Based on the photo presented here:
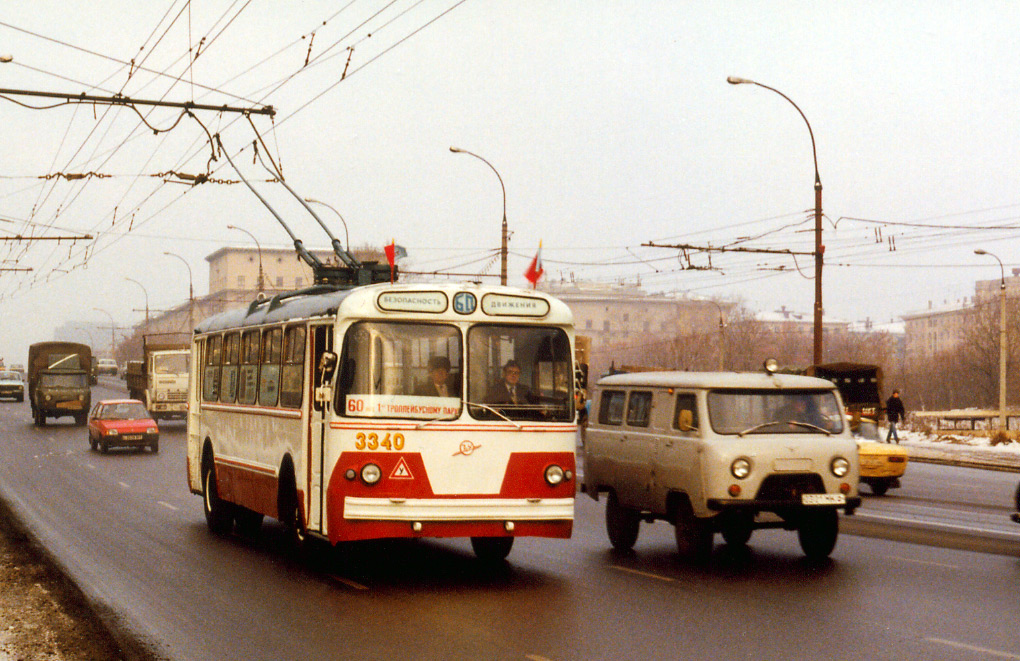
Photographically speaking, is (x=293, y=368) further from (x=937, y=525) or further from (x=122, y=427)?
(x=122, y=427)

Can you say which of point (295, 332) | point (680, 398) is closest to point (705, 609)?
point (680, 398)

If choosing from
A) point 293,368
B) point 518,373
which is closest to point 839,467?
point 518,373

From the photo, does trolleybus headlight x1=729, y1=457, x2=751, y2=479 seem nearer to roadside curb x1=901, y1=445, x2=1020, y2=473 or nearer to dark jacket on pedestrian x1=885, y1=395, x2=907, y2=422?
roadside curb x1=901, y1=445, x2=1020, y2=473

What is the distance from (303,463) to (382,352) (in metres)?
1.58

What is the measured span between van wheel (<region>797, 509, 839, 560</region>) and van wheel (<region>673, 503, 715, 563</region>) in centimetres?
105

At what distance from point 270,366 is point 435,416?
3.39 meters

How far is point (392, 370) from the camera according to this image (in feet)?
39.3

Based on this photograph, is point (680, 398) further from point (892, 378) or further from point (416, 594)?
point (892, 378)

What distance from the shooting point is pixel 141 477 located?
28.2 metres

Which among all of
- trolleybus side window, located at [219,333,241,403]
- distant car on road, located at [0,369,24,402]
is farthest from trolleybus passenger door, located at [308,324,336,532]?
distant car on road, located at [0,369,24,402]

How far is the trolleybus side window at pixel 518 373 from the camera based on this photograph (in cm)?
1215

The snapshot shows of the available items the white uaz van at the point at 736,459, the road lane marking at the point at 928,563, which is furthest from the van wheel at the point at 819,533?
the road lane marking at the point at 928,563

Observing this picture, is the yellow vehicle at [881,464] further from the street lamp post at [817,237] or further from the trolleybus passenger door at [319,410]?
the trolleybus passenger door at [319,410]

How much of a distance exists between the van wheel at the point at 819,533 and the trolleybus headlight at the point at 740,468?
3.44 feet
